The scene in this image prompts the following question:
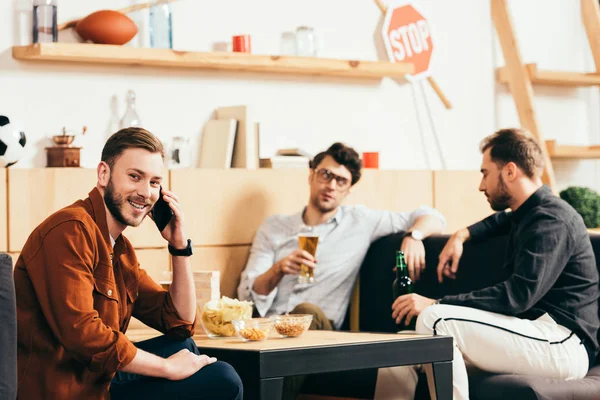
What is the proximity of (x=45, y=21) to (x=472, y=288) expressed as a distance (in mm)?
2017

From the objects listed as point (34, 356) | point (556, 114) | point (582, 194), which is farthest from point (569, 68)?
point (34, 356)

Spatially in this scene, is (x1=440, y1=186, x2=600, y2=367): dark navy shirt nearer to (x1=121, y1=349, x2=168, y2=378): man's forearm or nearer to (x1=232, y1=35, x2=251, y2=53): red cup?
(x1=121, y1=349, x2=168, y2=378): man's forearm

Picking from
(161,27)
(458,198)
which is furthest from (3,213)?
(458,198)

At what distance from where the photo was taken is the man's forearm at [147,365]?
2443 millimetres

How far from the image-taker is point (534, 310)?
3498 millimetres

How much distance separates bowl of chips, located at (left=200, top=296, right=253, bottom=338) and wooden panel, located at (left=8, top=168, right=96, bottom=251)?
1.02 m

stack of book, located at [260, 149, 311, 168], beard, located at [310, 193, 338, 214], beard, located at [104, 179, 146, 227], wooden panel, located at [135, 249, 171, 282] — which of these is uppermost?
stack of book, located at [260, 149, 311, 168]

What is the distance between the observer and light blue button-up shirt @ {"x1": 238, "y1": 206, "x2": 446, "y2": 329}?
417 centimetres

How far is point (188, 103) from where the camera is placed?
457 cm

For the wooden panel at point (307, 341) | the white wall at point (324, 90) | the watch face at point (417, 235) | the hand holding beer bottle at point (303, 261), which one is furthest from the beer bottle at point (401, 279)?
the white wall at point (324, 90)

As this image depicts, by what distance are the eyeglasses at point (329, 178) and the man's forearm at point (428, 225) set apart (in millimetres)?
343

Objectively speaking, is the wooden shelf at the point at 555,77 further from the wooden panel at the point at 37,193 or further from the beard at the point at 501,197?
the wooden panel at the point at 37,193

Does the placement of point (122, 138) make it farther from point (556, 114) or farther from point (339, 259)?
point (556, 114)

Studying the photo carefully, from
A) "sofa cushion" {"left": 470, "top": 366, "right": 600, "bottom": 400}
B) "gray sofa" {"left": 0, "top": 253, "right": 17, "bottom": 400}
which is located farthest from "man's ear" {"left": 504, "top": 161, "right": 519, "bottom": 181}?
"gray sofa" {"left": 0, "top": 253, "right": 17, "bottom": 400}
